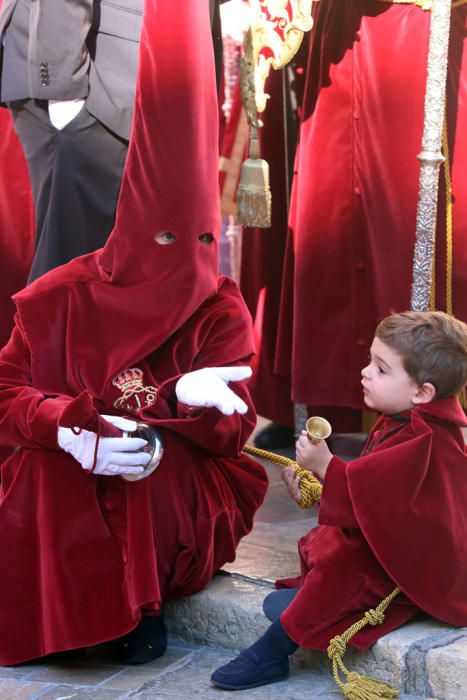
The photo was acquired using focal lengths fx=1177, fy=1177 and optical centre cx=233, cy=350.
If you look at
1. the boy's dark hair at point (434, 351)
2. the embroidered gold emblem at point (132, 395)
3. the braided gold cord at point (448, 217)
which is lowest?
the embroidered gold emblem at point (132, 395)

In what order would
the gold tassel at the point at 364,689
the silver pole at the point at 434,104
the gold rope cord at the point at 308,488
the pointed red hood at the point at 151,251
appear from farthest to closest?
the silver pole at the point at 434,104 → the pointed red hood at the point at 151,251 → the gold rope cord at the point at 308,488 → the gold tassel at the point at 364,689

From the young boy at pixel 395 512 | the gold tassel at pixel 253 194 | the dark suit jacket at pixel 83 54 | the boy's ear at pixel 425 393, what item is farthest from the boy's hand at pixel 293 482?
the dark suit jacket at pixel 83 54

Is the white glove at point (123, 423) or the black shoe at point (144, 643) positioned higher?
the white glove at point (123, 423)

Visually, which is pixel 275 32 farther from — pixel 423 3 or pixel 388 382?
pixel 388 382

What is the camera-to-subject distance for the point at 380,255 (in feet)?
11.9

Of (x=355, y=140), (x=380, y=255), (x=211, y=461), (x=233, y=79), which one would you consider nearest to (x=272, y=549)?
(x=211, y=461)

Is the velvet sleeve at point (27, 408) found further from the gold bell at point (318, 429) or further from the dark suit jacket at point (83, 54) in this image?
the dark suit jacket at point (83, 54)

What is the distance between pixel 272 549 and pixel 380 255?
1.01 meters

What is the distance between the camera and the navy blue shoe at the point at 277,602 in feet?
8.14

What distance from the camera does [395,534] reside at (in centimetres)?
233

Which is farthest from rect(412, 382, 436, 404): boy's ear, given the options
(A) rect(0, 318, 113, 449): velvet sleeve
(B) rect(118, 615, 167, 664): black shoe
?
(B) rect(118, 615, 167, 664): black shoe

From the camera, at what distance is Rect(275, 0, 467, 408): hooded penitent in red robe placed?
3521 millimetres

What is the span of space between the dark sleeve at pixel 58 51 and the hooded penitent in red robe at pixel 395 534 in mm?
1528

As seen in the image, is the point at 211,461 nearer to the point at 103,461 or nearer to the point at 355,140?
the point at 103,461
